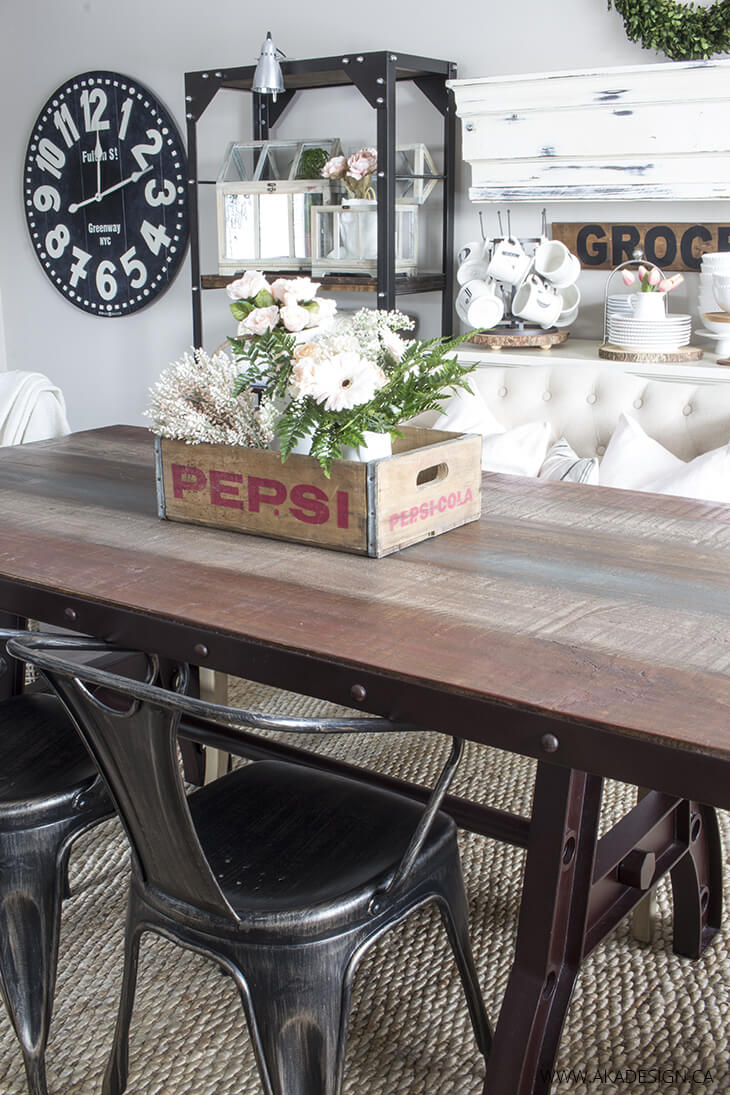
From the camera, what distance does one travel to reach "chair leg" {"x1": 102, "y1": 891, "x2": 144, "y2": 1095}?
1.41 m

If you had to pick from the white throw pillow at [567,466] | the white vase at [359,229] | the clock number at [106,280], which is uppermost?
the white vase at [359,229]

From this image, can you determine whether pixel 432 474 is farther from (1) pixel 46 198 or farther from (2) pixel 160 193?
(1) pixel 46 198

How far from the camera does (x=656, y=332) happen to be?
338 cm

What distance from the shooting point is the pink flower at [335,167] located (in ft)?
12.7

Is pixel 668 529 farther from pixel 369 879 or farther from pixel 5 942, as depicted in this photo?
pixel 5 942

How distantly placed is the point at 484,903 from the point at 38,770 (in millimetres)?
941

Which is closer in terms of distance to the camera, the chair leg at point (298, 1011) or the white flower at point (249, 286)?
the chair leg at point (298, 1011)

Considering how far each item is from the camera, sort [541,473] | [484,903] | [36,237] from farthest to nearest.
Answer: [36,237]
[541,473]
[484,903]

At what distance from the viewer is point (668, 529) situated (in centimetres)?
185

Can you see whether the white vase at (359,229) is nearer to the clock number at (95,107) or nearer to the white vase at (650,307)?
the white vase at (650,307)

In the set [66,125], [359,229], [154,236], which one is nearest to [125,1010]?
[359,229]

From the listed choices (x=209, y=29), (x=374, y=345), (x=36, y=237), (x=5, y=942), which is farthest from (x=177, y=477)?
(x=36, y=237)

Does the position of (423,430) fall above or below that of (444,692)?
Answer: above

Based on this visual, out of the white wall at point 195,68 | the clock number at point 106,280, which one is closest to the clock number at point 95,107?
the white wall at point 195,68
